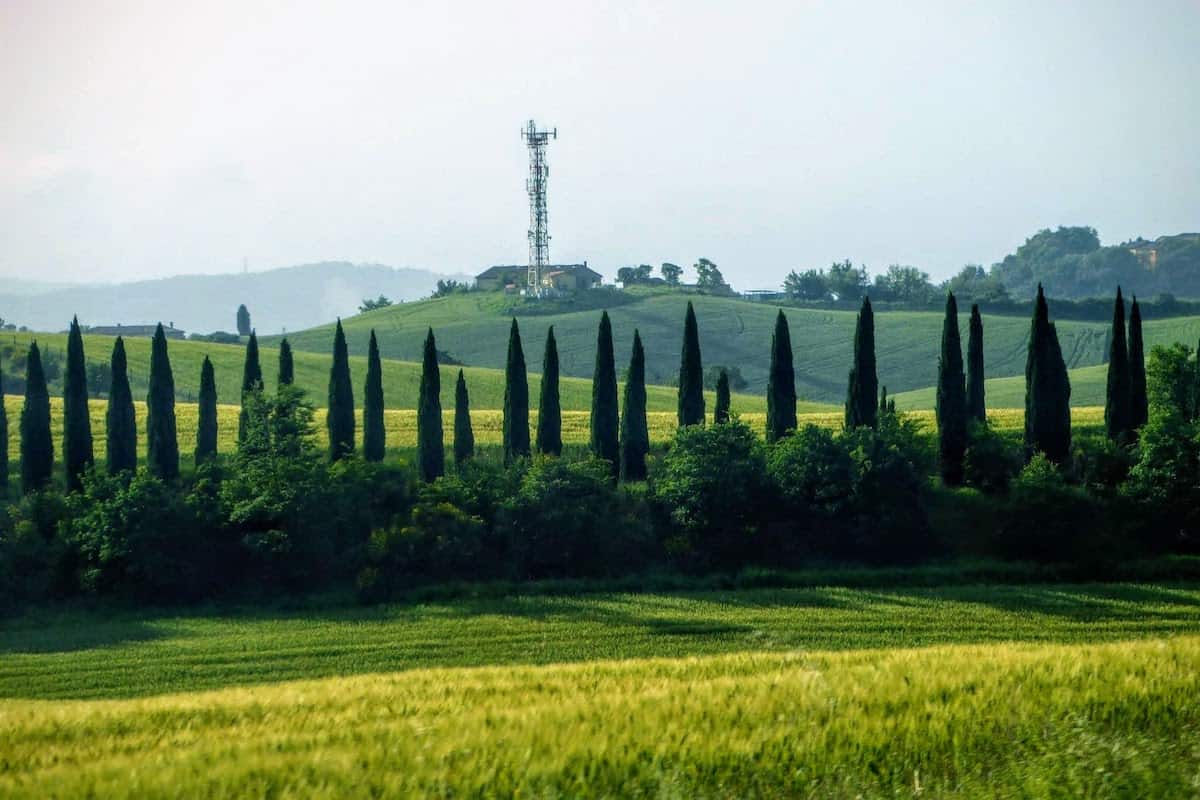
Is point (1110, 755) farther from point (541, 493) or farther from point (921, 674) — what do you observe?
point (541, 493)

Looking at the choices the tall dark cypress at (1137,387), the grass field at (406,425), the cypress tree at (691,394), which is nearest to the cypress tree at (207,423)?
the grass field at (406,425)

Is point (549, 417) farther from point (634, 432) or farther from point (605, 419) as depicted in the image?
point (634, 432)

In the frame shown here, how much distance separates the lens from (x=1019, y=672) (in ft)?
53.4

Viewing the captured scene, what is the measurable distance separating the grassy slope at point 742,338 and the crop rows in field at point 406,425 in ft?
191

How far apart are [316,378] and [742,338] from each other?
6926cm

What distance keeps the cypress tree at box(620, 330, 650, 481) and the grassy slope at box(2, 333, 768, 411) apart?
3700 cm

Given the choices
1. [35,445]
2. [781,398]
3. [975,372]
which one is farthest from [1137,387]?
[35,445]

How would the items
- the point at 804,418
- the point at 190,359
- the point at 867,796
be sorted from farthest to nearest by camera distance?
the point at 190,359
the point at 804,418
the point at 867,796

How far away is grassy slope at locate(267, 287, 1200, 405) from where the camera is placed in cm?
15388

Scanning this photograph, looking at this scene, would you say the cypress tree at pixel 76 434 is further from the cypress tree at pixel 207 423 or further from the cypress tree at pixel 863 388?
the cypress tree at pixel 863 388

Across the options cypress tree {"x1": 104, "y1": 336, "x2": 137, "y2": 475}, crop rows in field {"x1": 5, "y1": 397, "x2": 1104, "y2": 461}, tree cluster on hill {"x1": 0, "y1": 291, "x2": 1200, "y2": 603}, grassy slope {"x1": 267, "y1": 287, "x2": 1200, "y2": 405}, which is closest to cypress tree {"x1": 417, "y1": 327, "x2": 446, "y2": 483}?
tree cluster on hill {"x1": 0, "y1": 291, "x2": 1200, "y2": 603}

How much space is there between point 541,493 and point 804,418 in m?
42.6

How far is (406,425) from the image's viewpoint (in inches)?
3297

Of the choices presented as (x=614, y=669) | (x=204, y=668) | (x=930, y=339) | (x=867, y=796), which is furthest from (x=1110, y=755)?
(x=930, y=339)
